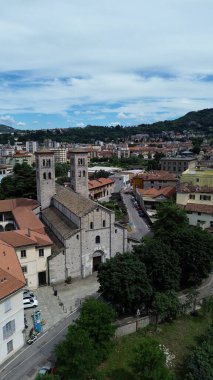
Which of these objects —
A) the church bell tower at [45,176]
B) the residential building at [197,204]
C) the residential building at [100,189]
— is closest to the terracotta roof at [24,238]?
the church bell tower at [45,176]

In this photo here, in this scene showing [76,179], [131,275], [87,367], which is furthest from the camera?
[76,179]

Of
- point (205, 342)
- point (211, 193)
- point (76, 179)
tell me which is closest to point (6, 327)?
point (205, 342)

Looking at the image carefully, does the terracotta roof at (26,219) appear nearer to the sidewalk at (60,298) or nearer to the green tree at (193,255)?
the sidewalk at (60,298)

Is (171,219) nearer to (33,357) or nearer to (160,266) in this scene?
(160,266)

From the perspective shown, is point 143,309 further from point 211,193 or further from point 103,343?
point 211,193

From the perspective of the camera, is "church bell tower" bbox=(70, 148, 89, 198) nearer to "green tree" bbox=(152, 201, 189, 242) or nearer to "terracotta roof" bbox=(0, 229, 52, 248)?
"green tree" bbox=(152, 201, 189, 242)

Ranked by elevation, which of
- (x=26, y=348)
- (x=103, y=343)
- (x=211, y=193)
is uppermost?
(x=211, y=193)

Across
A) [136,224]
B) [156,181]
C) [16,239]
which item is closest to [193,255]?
[16,239]
